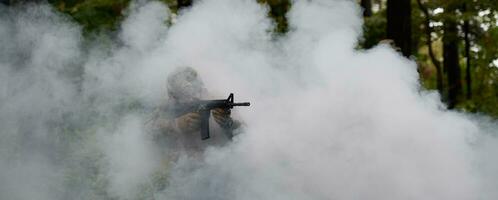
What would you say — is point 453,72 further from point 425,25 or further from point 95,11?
point 95,11

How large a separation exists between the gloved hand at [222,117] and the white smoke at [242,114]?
0.19 metres

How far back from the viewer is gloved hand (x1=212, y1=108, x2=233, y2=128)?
17.9ft

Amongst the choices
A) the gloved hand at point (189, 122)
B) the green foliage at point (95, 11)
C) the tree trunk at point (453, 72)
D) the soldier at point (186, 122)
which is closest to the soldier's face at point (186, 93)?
the soldier at point (186, 122)

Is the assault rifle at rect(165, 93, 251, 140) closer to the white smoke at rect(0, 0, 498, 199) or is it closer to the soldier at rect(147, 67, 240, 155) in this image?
the soldier at rect(147, 67, 240, 155)

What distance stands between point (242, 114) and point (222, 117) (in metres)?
0.48

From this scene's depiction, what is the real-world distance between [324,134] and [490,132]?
217cm

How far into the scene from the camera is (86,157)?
754 cm

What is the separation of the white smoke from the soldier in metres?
0.12

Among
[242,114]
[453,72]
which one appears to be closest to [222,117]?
[242,114]

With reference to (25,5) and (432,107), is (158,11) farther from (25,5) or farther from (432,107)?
(432,107)

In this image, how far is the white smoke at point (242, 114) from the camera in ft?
16.8

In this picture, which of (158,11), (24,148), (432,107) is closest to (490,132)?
(432,107)

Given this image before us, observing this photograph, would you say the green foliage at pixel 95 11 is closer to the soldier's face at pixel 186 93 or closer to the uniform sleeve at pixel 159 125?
the uniform sleeve at pixel 159 125

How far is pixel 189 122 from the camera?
5445mm
